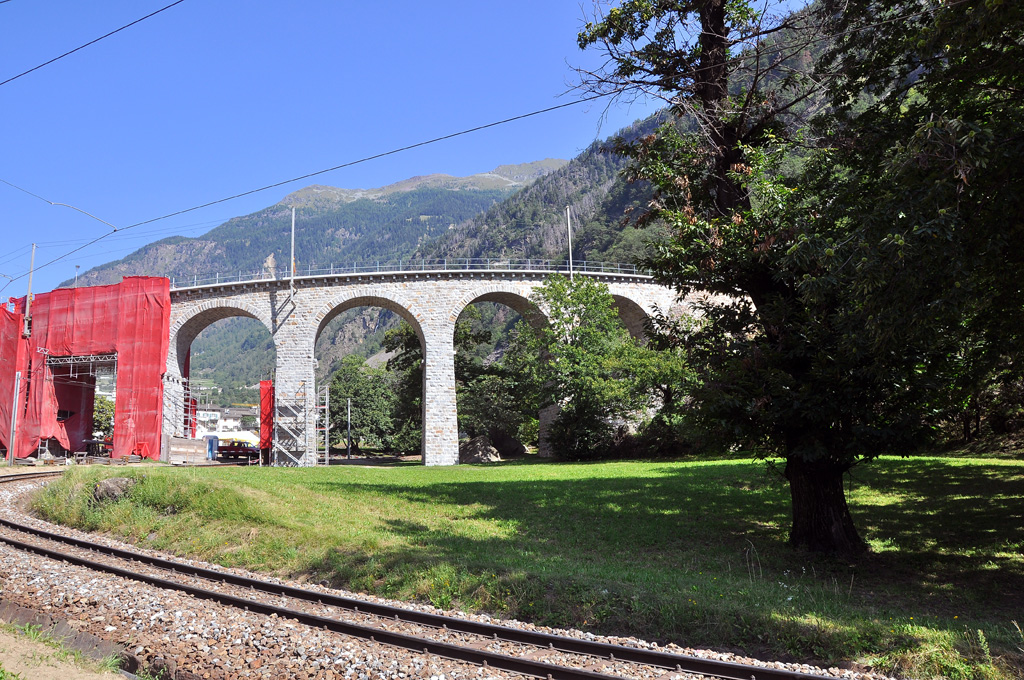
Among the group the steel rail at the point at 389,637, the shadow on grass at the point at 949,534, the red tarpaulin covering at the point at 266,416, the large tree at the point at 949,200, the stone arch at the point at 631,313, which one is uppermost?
the stone arch at the point at 631,313

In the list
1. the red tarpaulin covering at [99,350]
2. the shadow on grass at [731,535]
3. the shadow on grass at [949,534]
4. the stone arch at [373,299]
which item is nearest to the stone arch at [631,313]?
the stone arch at [373,299]

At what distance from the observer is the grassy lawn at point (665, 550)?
622 cm

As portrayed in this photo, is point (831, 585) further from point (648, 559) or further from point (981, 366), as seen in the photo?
point (981, 366)

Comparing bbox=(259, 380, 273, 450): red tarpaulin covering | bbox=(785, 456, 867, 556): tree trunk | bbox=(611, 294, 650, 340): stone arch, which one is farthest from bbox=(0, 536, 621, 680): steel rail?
bbox=(611, 294, 650, 340): stone arch

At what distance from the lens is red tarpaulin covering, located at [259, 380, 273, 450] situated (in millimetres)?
32500

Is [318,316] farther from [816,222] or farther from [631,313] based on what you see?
[816,222]

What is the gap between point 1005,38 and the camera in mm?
7406

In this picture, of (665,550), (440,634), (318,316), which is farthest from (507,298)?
(440,634)

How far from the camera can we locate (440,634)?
251 inches

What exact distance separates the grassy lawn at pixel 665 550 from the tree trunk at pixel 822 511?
0.94ft

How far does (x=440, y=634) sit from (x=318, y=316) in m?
28.9

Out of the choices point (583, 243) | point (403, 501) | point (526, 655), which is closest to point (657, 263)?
point (526, 655)

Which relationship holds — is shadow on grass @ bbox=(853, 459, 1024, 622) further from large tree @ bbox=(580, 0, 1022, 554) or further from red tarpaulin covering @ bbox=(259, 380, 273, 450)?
red tarpaulin covering @ bbox=(259, 380, 273, 450)

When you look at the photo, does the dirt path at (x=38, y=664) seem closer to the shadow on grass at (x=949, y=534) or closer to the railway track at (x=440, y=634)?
Result: the railway track at (x=440, y=634)
